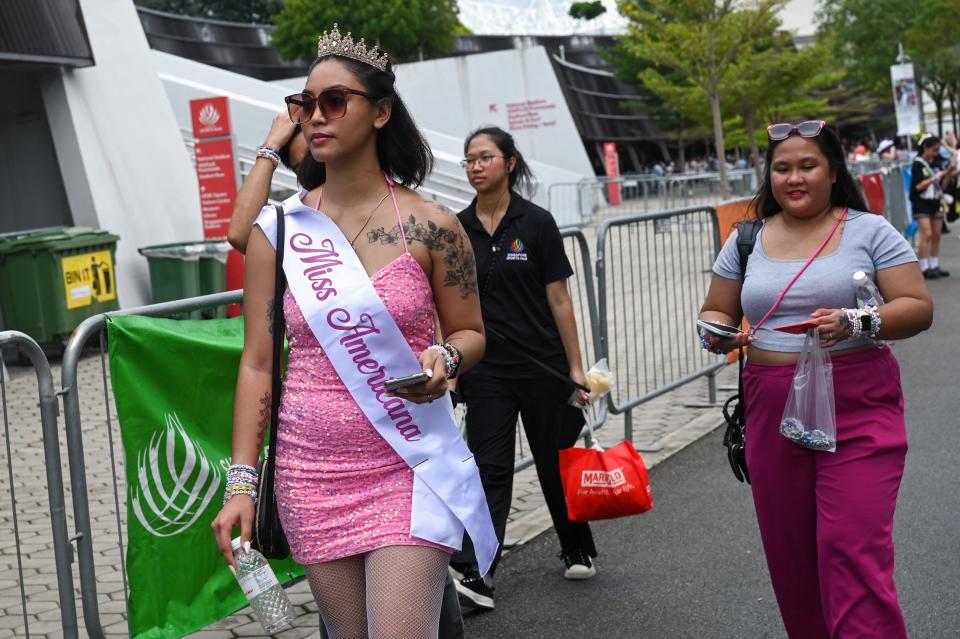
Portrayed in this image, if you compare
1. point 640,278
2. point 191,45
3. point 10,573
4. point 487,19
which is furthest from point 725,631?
point 487,19

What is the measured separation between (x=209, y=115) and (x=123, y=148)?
1297 millimetres

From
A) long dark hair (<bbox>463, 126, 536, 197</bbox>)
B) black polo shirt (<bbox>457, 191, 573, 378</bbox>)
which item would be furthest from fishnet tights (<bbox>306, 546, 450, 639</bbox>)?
long dark hair (<bbox>463, 126, 536, 197</bbox>)

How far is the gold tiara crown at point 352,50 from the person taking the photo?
9.91 feet

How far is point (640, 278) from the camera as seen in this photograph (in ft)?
29.1

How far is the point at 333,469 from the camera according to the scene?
111 inches

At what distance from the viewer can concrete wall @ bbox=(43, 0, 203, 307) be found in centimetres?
1496

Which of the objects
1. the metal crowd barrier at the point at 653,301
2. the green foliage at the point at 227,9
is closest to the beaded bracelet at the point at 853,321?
the metal crowd barrier at the point at 653,301

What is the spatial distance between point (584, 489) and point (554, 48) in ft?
206

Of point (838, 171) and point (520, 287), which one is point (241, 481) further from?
point (520, 287)

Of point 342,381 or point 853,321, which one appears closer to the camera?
point 342,381

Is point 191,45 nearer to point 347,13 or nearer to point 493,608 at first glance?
point 347,13

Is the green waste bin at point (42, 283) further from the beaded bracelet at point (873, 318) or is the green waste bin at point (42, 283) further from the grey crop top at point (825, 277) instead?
the beaded bracelet at point (873, 318)

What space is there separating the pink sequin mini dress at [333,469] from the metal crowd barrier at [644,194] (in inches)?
1160

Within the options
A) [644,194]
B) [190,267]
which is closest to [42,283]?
[190,267]
